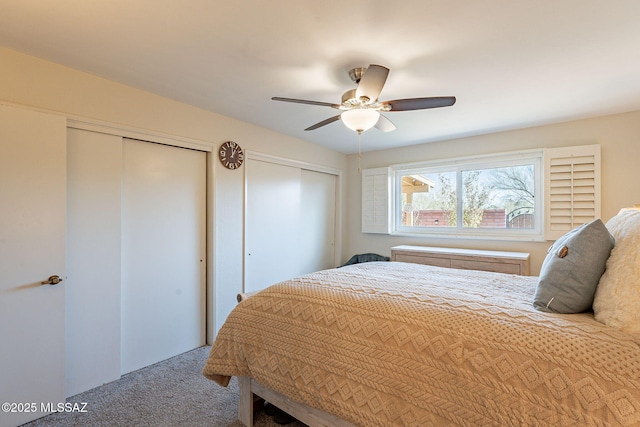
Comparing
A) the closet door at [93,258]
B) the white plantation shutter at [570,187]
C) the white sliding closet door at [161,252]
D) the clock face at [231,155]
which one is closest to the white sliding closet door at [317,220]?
the clock face at [231,155]

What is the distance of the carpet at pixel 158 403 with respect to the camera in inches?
71.3

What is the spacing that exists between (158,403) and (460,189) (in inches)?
150

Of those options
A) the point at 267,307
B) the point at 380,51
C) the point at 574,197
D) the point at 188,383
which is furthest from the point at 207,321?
the point at 574,197

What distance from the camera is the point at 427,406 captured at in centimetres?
109

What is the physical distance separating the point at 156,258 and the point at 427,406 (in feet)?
7.97

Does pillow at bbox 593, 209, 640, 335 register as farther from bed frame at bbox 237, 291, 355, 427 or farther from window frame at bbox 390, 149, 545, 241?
window frame at bbox 390, 149, 545, 241

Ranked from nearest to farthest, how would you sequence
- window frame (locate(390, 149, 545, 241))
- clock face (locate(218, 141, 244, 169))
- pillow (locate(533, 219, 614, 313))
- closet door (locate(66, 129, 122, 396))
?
pillow (locate(533, 219, 614, 313)) < closet door (locate(66, 129, 122, 396)) < clock face (locate(218, 141, 244, 169)) < window frame (locate(390, 149, 545, 241))

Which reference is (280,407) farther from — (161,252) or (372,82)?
(372,82)

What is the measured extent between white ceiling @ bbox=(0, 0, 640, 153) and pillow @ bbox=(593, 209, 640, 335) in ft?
3.67

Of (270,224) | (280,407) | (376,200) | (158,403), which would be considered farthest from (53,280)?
(376,200)

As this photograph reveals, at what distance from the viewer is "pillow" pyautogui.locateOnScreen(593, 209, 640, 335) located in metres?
0.99

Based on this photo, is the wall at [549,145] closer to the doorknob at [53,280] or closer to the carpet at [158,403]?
the carpet at [158,403]

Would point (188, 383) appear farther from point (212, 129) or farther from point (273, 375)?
point (212, 129)

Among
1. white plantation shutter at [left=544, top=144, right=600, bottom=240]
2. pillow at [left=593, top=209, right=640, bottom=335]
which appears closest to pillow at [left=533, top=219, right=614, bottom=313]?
pillow at [left=593, top=209, right=640, bottom=335]
